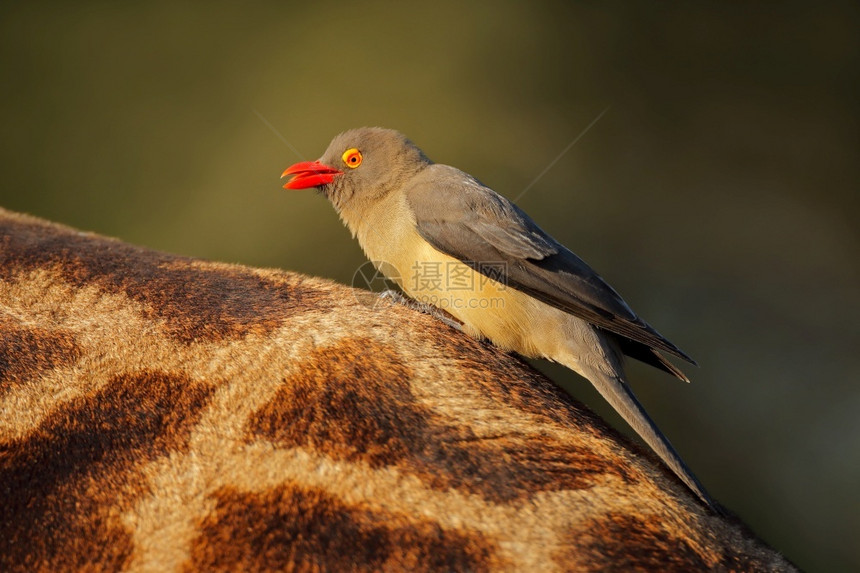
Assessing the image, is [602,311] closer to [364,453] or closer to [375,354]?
[375,354]

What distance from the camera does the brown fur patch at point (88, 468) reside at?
6.54 ft

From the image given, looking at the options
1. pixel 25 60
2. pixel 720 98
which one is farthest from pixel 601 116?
pixel 25 60

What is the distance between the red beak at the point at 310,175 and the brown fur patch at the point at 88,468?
2.13 meters

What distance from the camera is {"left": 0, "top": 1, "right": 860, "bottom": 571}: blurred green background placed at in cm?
745

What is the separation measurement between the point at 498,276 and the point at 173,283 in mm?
1437

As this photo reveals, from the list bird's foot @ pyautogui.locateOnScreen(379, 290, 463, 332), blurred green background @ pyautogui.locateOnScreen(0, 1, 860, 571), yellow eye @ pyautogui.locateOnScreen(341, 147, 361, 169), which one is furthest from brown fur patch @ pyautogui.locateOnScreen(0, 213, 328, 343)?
blurred green background @ pyautogui.locateOnScreen(0, 1, 860, 571)

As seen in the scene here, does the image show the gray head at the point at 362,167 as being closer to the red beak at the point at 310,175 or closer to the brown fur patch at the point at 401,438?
the red beak at the point at 310,175

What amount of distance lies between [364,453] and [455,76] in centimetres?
676

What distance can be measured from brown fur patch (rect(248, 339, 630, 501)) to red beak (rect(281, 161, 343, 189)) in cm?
209

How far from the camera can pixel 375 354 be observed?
2494 mm

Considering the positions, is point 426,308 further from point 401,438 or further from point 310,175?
point 401,438

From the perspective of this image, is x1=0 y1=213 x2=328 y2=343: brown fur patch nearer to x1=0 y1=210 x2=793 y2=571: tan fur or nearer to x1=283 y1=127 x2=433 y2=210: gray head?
x1=0 y1=210 x2=793 y2=571: tan fur

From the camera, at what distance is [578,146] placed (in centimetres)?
816

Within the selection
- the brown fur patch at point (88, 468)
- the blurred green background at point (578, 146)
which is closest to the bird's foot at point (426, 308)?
the brown fur patch at point (88, 468)
